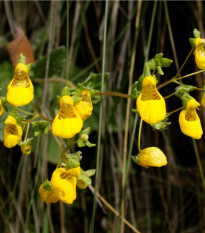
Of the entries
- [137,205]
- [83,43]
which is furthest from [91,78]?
[137,205]

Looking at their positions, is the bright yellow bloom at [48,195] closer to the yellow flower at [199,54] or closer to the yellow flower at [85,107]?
the yellow flower at [85,107]

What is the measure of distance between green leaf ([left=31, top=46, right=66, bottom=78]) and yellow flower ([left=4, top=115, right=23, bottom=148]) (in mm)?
553

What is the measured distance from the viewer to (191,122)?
3.32ft

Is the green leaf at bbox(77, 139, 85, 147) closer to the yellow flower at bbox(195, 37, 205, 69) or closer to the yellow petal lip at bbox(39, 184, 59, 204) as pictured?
the yellow petal lip at bbox(39, 184, 59, 204)

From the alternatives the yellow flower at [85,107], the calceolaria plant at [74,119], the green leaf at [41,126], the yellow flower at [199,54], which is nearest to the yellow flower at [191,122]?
the calceolaria plant at [74,119]

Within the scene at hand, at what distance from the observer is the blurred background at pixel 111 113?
64.1 inches

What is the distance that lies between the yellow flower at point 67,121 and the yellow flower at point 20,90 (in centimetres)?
9

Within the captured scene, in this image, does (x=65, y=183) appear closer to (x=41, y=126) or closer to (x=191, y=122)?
(x=41, y=126)

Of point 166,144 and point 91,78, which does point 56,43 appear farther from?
point 166,144

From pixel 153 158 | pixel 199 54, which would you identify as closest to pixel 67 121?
pixel 153 158

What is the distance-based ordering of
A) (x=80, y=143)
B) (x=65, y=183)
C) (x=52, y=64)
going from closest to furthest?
(x=65, y=183)
(x=80, y=143)
(x=52, y=64)

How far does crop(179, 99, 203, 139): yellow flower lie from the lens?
99 cm

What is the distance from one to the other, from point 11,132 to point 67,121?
0.57ft

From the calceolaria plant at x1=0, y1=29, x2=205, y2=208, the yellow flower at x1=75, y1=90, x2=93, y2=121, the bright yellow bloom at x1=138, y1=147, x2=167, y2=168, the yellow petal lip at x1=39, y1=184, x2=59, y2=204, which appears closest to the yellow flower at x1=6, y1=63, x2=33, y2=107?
the calceolaria plant at x1=0, y1=29, x2=205, y2=208
